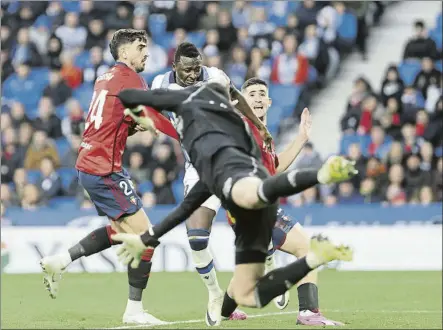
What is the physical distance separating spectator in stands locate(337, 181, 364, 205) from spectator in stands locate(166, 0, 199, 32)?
20.3ft

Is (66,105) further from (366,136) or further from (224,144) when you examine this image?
(224,144)

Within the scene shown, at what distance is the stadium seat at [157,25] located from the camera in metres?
23.2

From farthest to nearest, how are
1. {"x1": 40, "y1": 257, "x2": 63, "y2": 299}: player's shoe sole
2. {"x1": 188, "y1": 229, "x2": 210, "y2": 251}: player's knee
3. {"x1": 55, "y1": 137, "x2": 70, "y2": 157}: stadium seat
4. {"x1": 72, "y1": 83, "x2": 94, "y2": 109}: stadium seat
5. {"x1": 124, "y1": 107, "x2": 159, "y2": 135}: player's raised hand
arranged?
1. {"x1": 72, "y1": 83, "x2": 94, "y2": 109}: stadium seat
2. {"x1": 55, "y1": 137, "x2": 70, "y2": 157}: stadium seat
3. {"x1": 188, "y1": 229, "x2": 210, "y2": 251}: player's knee
4. {"x1": 40, "y1": 257, "x2": 63, "y2": 299}: player's shoe sole
5. {"x1": 124, "y1": 107, "x2": 159, "y2": 135}: player's raised hand

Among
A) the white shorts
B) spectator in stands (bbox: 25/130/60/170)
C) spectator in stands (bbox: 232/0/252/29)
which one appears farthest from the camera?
spectator in stands (bbox: 232/0/252/29)

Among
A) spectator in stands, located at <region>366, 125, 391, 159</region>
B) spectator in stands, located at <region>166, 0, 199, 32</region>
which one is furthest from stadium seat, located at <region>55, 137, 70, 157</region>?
spectator in stands, located at <region>366, 125, 391, 159</region>

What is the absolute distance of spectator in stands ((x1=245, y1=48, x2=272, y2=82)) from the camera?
21.5 m

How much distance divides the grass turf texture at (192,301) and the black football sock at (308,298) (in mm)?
199

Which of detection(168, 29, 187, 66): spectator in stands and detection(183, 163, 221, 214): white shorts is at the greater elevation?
detection(168, 29, 187, 66): spectator in stands

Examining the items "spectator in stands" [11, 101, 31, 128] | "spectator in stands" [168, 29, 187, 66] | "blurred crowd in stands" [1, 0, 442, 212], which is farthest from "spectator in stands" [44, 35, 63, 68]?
"spectator in stands" [168, 29, 187, 66]

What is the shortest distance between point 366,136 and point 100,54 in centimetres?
579

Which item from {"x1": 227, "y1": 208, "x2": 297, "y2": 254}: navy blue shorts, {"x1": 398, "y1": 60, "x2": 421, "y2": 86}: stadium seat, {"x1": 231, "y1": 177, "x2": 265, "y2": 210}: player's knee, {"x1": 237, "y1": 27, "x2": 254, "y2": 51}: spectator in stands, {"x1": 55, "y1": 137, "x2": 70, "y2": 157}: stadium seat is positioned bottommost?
{"x1": 55, "y1": 137, "x2": 70, "y2": 157}: stadium seat

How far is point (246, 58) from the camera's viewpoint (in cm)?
2217

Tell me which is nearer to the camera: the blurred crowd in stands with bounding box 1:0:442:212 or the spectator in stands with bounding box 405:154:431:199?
the spectator in stands with bounding box 405:154:431:199

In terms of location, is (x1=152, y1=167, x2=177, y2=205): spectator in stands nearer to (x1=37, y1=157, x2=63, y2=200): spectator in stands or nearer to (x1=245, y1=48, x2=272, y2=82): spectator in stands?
(x1=37, y1=157, x2=63, y2=200): spectator in stands
